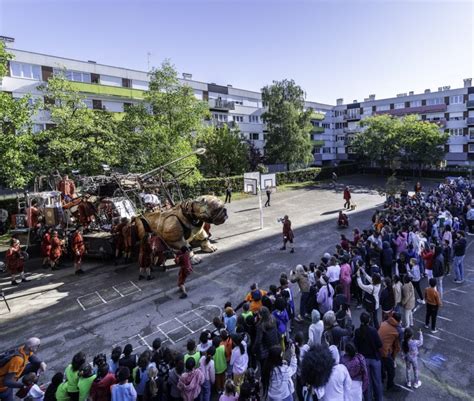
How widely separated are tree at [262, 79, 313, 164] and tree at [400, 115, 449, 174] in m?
13.3

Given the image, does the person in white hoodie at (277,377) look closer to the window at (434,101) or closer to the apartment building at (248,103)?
the apartment building at (248,103)

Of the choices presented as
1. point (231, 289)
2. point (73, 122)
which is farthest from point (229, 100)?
point (231, 289)

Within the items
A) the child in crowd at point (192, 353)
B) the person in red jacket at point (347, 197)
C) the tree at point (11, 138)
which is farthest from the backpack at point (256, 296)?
the person in red jacket at point (347, 197)

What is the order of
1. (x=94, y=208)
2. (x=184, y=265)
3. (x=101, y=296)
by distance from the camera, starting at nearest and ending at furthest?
(x=184, y=265), (x=101, y=296), (x=94, y=208)

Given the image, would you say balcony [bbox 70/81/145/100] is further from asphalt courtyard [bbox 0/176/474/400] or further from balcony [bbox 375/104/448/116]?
balcony [bbox 375/104/448/116]

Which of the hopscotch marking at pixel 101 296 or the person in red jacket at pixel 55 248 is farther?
the person in red jacket at pixel 55 248

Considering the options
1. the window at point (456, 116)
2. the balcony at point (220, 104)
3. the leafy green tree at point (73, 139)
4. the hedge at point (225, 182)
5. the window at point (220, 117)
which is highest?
the balcony at point (220, 104)

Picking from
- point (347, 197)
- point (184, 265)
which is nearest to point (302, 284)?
point (184, 265)

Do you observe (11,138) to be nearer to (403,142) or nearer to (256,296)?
(256,296)

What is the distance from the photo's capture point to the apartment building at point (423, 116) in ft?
188

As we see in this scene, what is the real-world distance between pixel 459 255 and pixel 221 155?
2961 centimetres

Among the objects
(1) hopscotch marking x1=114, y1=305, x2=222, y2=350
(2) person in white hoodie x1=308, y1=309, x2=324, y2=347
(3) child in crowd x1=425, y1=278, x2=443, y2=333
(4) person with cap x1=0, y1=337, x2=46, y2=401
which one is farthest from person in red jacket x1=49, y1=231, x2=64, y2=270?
(3) child in crowd x1=425, y1=278, x2=443, y2=333

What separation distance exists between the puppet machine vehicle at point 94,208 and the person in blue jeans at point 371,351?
36.9 feet

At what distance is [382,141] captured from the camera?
45094 mm
